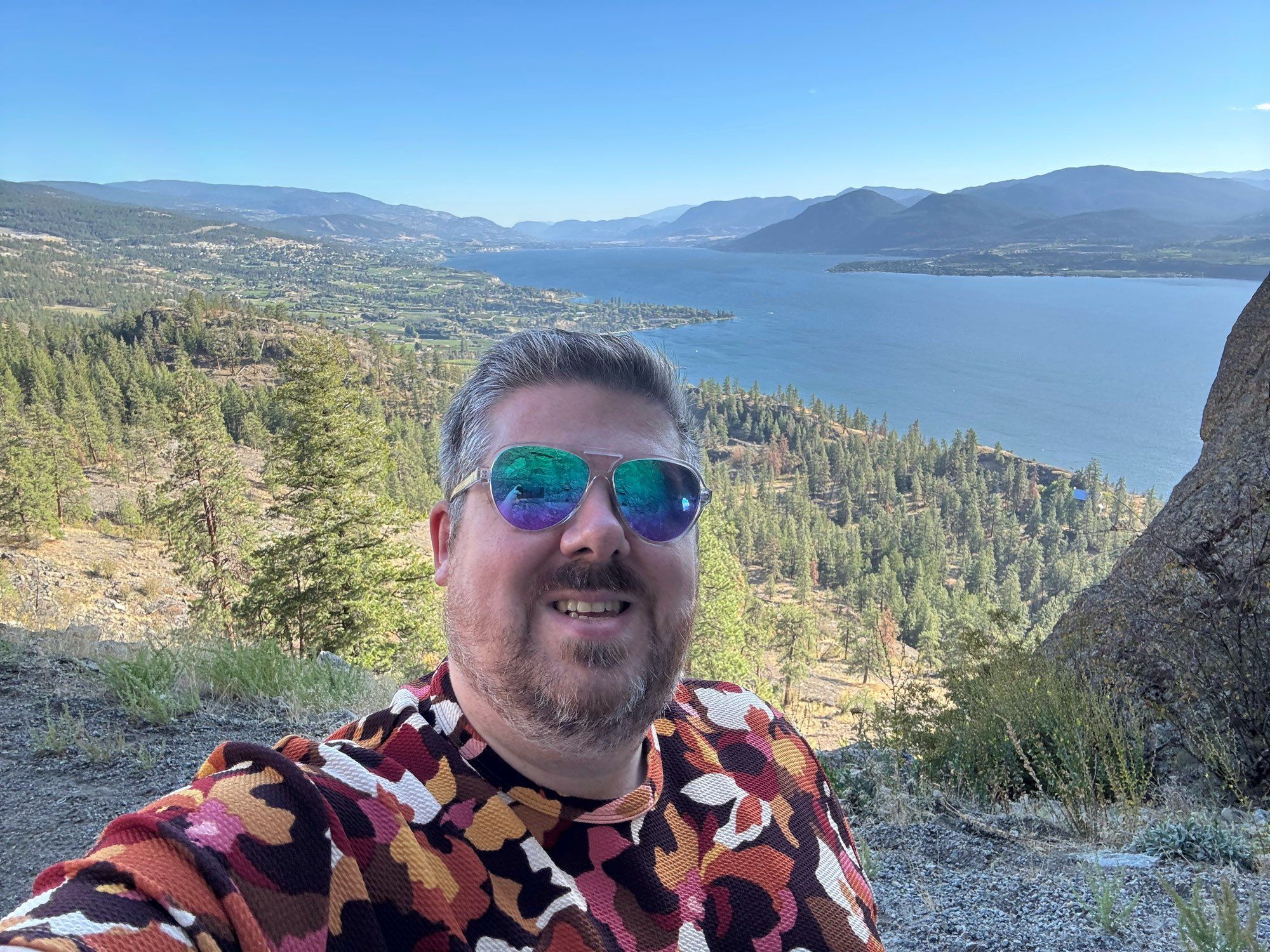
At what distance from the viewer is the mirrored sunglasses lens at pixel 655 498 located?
1292 mm

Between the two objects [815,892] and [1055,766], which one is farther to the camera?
[1055,766]

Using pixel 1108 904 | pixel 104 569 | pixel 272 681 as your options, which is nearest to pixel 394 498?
pixel 104 569

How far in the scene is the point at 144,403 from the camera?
52.1 meters

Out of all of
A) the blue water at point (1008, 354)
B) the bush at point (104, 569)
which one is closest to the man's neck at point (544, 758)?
the bush at point (104, 569)

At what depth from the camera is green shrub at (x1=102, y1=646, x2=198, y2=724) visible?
14.1ft

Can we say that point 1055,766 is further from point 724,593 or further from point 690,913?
point 724,593

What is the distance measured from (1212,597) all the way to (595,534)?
16.3 feet

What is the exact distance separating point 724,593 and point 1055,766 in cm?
2062

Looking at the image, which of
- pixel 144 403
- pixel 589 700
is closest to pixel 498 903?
pixel 589 700

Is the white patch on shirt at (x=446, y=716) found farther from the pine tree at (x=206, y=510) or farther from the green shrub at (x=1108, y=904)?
the pine tree at (x=206, y=510)

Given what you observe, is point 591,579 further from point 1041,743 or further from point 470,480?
point 1041,743

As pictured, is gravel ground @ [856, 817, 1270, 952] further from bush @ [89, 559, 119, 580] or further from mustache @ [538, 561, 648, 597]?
bush @ [89, 559, 119, 580]

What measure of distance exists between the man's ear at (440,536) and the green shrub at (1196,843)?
10.2ft

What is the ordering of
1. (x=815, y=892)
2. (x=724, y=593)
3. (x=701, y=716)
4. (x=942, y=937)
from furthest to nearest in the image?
(x=724, y=593), (x=942, y=937), (x=701, y=716), (x=815, y=892)
